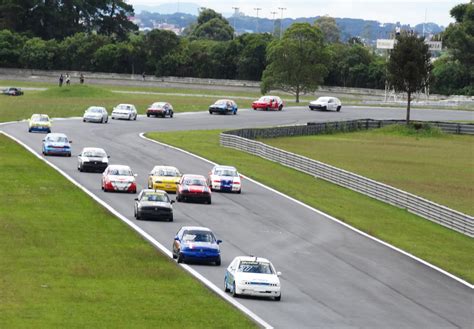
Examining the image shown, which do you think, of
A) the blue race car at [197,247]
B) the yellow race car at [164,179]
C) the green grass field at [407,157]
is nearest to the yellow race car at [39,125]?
the green grass field at [407,157]

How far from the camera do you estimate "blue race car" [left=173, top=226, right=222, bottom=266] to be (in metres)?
39.1

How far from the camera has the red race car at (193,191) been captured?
5369 centimetres

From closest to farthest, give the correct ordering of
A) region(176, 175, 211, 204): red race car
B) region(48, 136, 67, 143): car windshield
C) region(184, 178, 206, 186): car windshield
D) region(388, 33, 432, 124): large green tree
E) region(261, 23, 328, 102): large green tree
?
region(176, 175, 211, 204): red race car, region(184, 178, 206, 186): car windshield, region(48, 136, 67, 143): car windshield, region(388, 33, 432, 124): large green tree, region(261, 23, 328, 102): large green tree

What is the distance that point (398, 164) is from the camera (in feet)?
265

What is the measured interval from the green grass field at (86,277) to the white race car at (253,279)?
0.86 metres

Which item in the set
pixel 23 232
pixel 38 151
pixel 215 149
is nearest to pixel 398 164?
pixel 215 149

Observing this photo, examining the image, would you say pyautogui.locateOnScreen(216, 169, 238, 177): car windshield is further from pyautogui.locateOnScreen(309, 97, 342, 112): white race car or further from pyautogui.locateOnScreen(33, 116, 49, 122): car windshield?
pyautogui.locateOnScreen(309, 97, 342, 112): white race car

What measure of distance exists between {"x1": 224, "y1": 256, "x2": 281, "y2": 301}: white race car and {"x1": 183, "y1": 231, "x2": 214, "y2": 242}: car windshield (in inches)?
174

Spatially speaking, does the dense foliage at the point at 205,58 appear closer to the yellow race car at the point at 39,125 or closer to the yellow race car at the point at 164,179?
the yellow race car at the point at 39,125

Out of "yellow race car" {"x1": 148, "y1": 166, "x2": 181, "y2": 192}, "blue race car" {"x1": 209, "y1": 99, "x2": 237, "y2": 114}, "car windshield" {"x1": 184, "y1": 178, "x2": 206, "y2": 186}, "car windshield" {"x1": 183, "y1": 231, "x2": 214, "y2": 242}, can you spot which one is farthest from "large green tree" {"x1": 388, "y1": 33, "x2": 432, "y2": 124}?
"car windshield" {"x1": 183, "y1": 231, "x2": 214, "y2": 242}

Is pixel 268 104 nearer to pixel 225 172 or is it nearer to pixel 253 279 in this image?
pixel 225 172

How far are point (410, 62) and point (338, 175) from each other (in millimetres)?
47266

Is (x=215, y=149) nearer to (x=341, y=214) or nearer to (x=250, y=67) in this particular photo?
(x=341, y=214)

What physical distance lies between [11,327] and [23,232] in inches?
609
